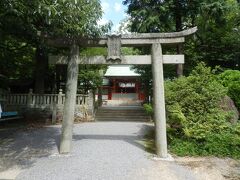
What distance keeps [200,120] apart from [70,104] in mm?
4729

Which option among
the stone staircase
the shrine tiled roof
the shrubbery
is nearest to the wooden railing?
the stone staircase

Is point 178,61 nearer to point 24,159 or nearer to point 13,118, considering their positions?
point 24,159

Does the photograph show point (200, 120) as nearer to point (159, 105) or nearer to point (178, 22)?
point (159, 105)

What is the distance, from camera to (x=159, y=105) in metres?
10.7

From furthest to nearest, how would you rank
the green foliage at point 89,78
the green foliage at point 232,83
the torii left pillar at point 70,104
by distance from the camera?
the green foliage at point 89,78
the green foliage at point 232,83
the torii left pillar at point 70,104

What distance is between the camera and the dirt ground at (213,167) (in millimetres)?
8914

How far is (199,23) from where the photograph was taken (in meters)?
23.4

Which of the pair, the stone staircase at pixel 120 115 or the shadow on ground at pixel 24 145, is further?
the stone staircase at pixel 120 115

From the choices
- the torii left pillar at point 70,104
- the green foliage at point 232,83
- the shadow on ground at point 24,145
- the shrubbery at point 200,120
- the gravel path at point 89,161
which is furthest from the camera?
the green foliage at point 232,83

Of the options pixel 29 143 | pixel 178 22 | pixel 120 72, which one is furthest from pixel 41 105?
pixel 120 72

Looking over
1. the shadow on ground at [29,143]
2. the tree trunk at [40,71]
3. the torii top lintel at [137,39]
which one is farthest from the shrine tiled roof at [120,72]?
the torii top lintel at [137,39]

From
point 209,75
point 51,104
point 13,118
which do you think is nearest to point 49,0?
point 209,75

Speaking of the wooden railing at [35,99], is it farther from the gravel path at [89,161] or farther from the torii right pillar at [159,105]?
the torii right pillar at [159,105]

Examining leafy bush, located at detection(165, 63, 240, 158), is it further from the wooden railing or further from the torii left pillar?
the wooden railing
